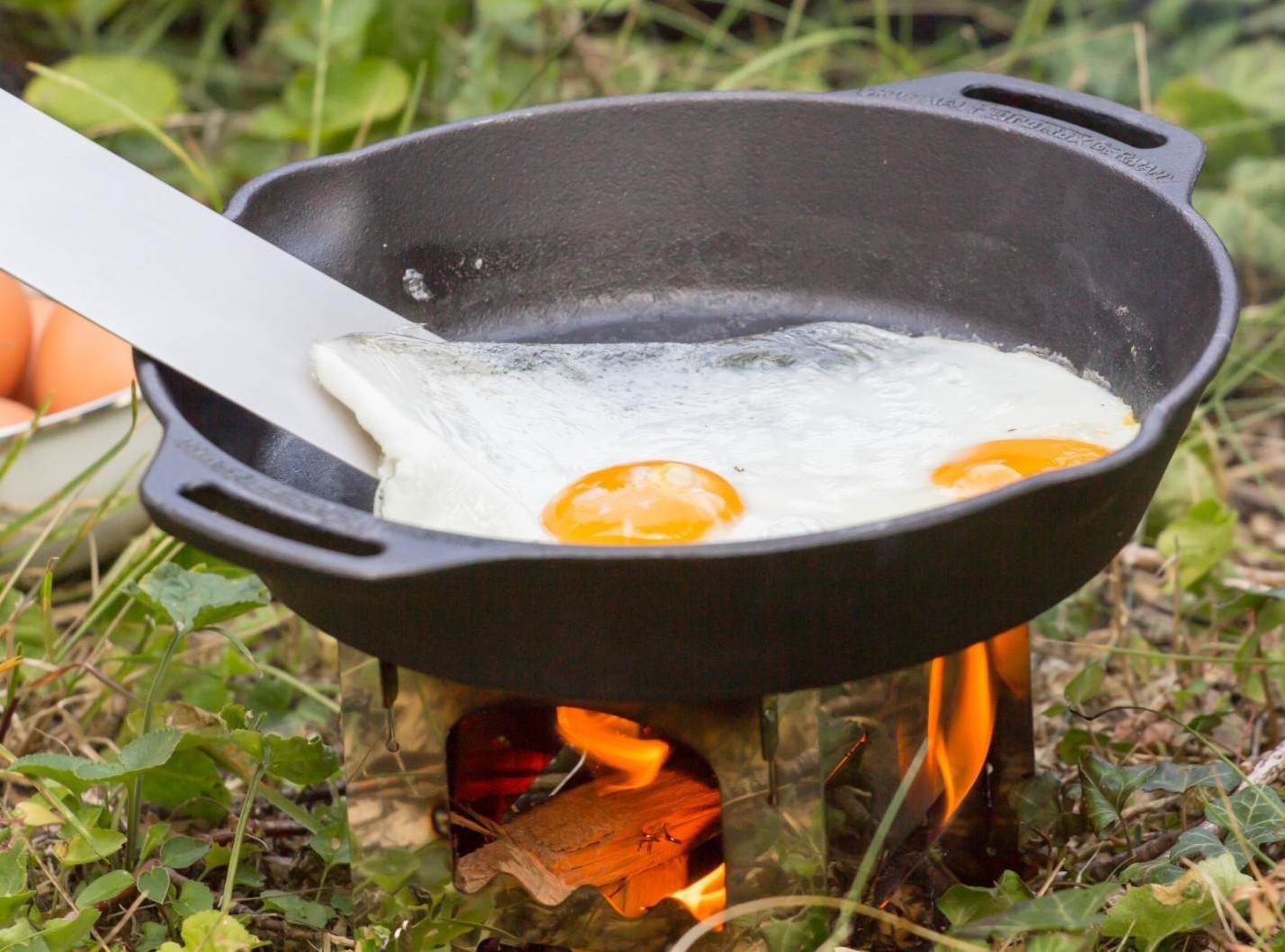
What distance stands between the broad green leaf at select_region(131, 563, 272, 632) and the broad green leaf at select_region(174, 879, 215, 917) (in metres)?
0.29

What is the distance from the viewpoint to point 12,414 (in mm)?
2479

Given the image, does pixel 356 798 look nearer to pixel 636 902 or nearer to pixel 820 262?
pixel 636 902

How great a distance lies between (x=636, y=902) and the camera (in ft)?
5.04

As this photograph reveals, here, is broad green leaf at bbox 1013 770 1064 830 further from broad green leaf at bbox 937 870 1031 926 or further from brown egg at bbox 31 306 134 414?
brown egg at bbox 31 306 134 414

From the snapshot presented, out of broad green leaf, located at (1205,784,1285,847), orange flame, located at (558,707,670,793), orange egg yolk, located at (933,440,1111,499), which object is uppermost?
orange egg yolk, located at (933,440,1111,499)

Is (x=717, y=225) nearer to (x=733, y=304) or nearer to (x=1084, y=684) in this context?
(x=733, y=304)

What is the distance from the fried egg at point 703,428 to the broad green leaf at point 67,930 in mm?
546

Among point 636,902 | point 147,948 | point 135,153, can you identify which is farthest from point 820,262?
point 135,153

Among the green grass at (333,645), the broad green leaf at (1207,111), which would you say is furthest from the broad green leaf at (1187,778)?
the broad green leaf at (1207,111)

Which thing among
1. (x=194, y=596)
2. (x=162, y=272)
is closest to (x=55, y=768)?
(x=194, y=596)

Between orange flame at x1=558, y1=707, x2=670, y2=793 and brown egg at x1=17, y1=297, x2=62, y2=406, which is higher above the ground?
brown egg at x1=17, y1=297, x2=62, y2=406

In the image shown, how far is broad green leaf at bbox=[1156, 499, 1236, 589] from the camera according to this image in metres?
2.23

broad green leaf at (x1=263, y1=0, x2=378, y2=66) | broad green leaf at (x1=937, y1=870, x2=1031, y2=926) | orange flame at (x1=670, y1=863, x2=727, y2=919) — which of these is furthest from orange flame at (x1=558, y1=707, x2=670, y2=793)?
broad green leaf at (x1=263, y1=0, x2=378, y2=66)

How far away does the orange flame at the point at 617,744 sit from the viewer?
152cm
